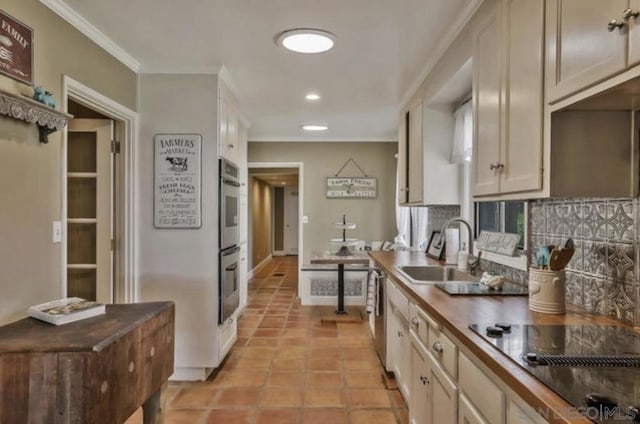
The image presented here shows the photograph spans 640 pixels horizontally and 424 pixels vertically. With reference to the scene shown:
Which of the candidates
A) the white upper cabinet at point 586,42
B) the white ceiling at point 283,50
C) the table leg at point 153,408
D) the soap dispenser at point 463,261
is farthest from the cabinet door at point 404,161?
the table leg at point 153,408

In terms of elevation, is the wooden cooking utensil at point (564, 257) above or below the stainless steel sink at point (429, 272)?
above

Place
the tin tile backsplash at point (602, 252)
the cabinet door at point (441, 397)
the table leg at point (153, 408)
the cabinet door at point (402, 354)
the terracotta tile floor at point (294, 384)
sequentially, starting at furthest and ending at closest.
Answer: the terracotta tile floor at point (294, 384), the cabinet door at point (402, 354), the table leg at point (153, 408), the cabinet door at point (441, 397), the tin tile backsplash at point (602, 252)

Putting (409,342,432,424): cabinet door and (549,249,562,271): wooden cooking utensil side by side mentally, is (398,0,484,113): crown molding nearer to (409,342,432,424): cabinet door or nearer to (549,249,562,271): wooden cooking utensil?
(549,249,562,271): wooden cooking utensil

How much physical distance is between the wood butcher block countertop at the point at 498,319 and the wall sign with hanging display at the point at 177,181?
1.74 m

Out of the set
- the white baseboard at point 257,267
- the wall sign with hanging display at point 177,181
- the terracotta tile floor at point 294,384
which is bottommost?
the terracotta tile floor at point 294,384

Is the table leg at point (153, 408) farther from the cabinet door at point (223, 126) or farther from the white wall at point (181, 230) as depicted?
the cabinet door at point (223, 126)

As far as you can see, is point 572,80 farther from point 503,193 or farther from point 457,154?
point 457,154

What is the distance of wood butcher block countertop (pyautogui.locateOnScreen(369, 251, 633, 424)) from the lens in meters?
0.91

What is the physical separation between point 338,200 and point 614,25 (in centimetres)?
496

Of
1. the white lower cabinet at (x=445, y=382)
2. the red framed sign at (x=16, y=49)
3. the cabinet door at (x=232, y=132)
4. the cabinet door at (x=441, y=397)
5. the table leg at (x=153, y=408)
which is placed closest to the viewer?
the white lower cabinet at (x=445, y=382)

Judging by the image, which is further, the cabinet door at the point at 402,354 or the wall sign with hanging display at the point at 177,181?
the wall sign with hanging display at the point at 177,181

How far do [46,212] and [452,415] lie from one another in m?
2.16

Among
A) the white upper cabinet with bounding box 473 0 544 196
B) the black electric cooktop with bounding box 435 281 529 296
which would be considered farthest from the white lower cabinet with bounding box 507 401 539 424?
the black electric cooktop with bounding box 435 281 529 296

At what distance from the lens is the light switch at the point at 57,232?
2.13 meters
